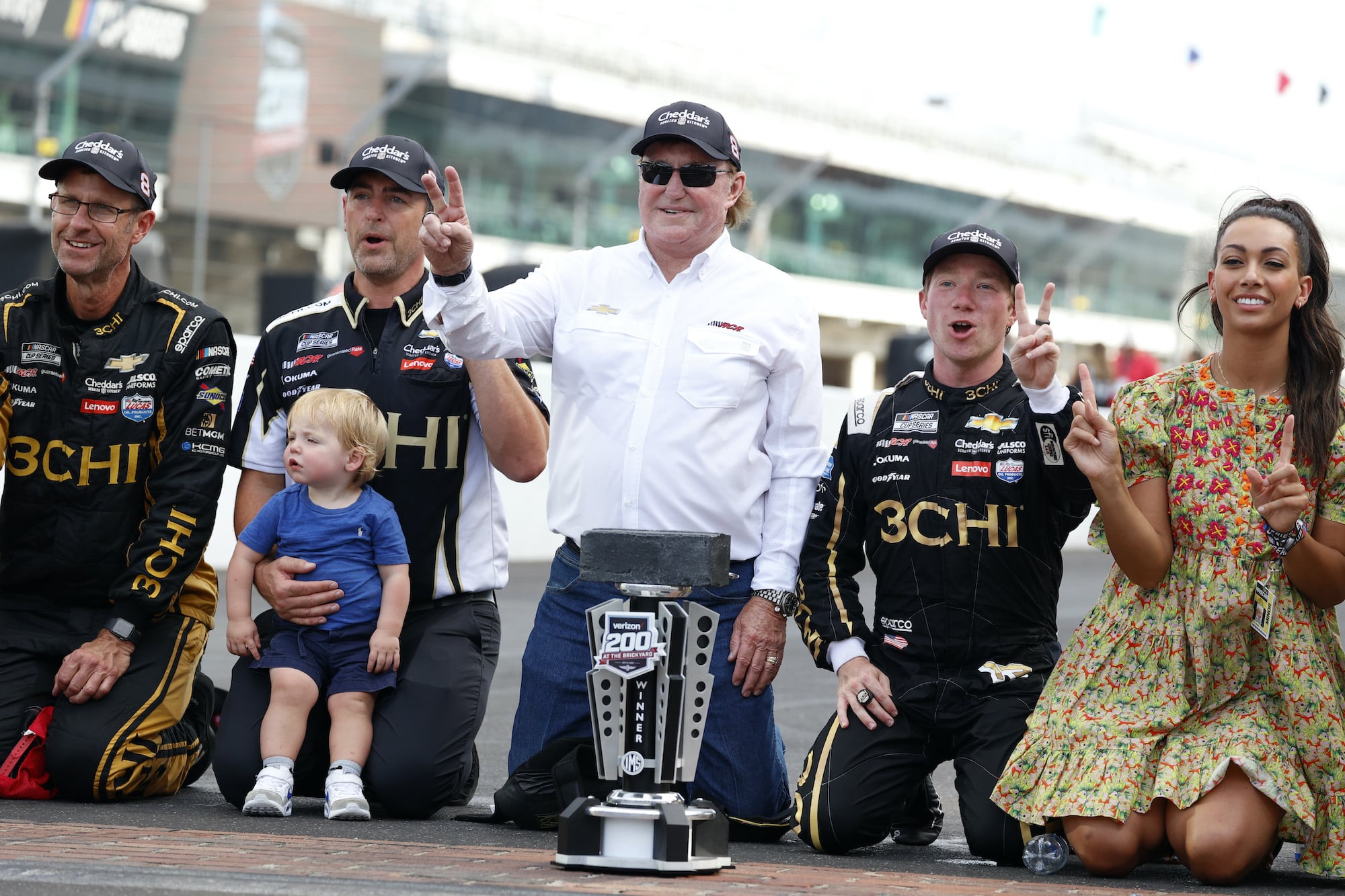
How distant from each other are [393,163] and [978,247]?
5.93ft

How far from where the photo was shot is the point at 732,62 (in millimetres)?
39344

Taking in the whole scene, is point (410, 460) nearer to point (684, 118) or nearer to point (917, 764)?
point (684, 118)

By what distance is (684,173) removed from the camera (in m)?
4.62

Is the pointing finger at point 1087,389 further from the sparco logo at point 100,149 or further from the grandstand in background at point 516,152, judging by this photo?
the grandstand in background at point 516,152

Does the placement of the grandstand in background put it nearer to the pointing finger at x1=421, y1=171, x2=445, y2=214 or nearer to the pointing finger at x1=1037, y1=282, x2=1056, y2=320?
the pointing finger at x1=421, y1=171, x2=445, y2=214

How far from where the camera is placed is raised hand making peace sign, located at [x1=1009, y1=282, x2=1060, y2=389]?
404 centimetres

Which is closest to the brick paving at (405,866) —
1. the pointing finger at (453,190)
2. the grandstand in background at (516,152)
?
the pointing finger at (453,190)

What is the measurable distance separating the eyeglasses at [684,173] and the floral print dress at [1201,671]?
1340mm

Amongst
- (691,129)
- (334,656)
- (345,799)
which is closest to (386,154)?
(691,129)

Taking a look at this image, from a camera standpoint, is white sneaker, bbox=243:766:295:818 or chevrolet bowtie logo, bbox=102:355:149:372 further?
chevrolet bowtie logo, bbox=102:355:149:372

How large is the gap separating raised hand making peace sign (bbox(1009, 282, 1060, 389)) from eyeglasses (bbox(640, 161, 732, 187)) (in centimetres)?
98

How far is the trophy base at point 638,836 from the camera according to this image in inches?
136

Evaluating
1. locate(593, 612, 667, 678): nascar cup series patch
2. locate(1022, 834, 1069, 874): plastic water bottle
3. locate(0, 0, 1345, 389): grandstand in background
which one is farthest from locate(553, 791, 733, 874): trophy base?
locate(0, 0, 1345, 389): grandstand in background

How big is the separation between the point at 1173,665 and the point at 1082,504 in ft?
1.72
